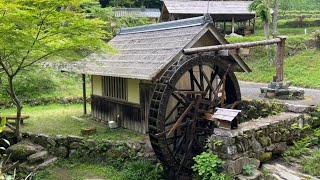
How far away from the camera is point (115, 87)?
12.7 m

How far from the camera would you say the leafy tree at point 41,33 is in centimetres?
Answer: 872

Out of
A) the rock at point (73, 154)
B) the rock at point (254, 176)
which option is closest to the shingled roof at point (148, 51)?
the rock at point (73, 154)

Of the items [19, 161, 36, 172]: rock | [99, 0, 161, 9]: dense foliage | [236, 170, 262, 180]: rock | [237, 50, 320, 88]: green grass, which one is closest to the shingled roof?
[236, 170, 262, 180]: rock

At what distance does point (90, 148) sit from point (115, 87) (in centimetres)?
271

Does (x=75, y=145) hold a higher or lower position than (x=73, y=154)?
higher

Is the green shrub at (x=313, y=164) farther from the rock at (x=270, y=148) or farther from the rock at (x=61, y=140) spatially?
the rock at (x=61, y=140)

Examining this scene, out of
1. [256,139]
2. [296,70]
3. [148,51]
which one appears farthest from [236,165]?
[296,70]

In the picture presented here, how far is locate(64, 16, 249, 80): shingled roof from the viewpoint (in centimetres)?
1021

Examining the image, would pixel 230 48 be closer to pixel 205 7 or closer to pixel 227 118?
pixel 227 118

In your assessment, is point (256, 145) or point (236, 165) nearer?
point (236, 165)

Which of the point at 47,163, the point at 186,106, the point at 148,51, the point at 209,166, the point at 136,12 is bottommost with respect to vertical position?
the point at 47,163

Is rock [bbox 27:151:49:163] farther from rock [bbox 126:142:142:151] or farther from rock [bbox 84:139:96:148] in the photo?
rock [bbox 126:142:142:151]

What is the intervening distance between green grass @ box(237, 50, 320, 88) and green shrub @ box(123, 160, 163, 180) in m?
10.7

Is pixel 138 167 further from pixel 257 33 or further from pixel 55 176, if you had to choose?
pixel 257 33
